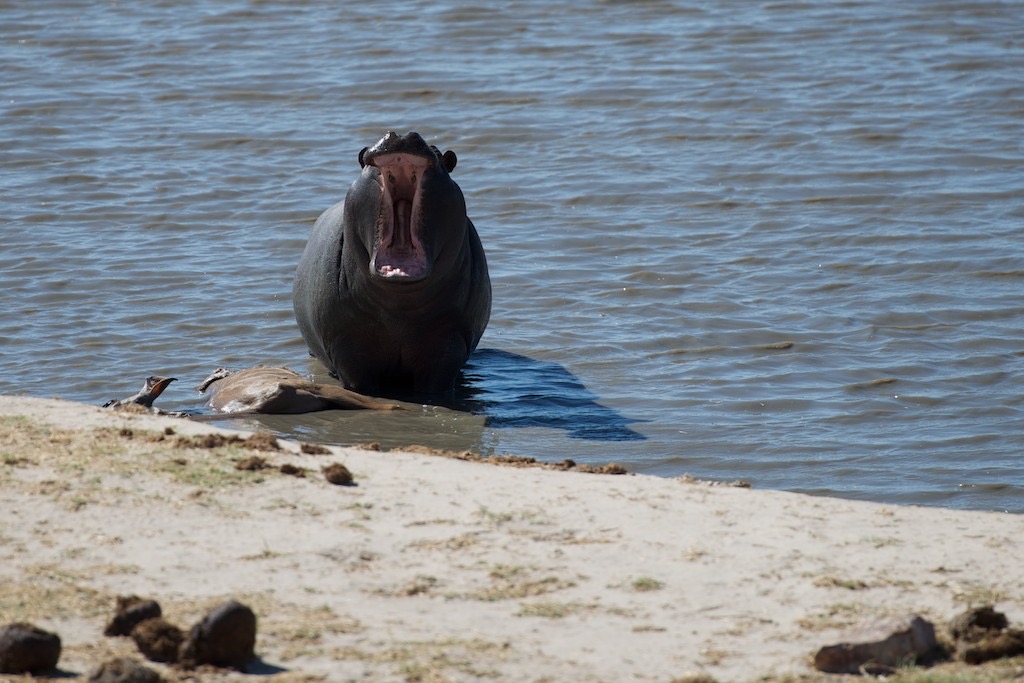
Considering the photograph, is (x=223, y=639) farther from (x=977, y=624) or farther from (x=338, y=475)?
(x=977, y=624)

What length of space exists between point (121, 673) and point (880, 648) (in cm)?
202

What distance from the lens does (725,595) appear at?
4.98 metres

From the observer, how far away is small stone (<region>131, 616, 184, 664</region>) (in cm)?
429

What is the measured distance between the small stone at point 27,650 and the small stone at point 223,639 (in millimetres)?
336

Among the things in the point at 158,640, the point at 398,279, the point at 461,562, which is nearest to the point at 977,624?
the point at 461,562

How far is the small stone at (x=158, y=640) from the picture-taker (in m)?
4.29

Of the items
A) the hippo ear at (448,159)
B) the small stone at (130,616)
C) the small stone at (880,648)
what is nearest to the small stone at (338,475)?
the small stone at (130,616)

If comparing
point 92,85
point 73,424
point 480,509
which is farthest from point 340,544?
point 92,85

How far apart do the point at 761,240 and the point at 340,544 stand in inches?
293

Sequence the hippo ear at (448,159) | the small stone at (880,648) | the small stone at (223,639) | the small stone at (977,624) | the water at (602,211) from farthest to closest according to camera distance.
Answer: the hippo ear at (448,159) → the water at (602,211) → the small stone at (977,624) → the small stone at (880,648) → the small stone at (223,639)

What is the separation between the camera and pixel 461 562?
204 inches

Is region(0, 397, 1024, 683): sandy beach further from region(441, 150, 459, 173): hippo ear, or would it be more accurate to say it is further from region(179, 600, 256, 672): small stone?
region(441, 150, 459, 173): hippo ear

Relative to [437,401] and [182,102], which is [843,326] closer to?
[437,401]

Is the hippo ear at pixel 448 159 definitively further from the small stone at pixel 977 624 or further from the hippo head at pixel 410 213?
the small stone at pixel 977 624
